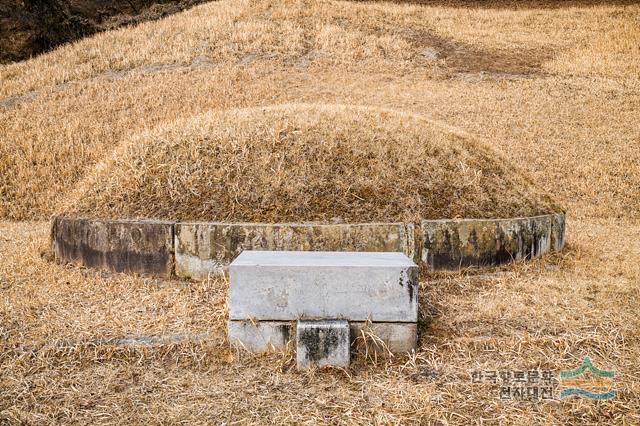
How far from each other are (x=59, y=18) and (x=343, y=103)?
14357 millimetres

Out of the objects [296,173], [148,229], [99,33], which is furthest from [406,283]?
[99,33]

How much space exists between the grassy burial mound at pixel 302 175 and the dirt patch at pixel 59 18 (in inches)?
677

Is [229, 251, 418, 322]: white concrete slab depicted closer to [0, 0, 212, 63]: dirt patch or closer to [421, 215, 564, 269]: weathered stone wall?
[421, 215, 564, 269]: weathered stone wall

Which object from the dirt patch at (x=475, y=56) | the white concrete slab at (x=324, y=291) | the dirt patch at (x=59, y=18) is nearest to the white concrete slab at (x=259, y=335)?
the white concrete slab at (x=324, y=291)

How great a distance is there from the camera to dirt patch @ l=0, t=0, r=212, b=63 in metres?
21.2

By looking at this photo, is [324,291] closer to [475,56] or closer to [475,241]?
[475,241]

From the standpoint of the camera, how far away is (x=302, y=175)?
20.4ft

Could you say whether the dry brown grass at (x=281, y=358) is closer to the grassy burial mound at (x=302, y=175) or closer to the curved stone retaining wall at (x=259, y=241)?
the curved stone retaining wall at (x=259, y=241)

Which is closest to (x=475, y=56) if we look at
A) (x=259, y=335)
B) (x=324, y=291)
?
(x=324, y=291)

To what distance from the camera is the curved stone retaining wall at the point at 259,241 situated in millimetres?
5738

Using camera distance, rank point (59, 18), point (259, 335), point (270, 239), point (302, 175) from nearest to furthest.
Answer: point (259, 335) → point (270, 239) → point (302, 175) → point (59, 18)

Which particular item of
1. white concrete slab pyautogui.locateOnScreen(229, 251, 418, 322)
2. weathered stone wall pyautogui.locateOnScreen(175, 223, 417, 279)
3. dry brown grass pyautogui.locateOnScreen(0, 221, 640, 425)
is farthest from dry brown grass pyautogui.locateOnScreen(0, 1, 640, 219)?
white concrete slab pyautogui.locateOnScreen(229, 251, 418, 322)

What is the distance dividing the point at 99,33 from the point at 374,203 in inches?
818

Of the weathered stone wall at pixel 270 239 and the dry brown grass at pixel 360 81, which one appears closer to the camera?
the weathered stone wall at pixel 270 239
